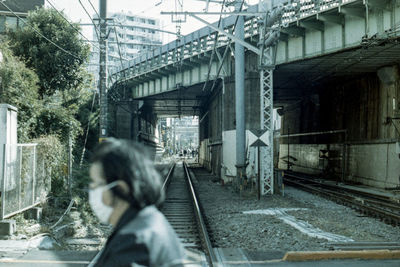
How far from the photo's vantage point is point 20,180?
9828 mm

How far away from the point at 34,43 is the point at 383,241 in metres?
20.8

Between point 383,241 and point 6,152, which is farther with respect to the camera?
point 6,152

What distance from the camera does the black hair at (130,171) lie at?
5.97ft

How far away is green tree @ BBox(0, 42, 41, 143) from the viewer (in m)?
13.6

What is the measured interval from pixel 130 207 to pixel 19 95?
45.9ft

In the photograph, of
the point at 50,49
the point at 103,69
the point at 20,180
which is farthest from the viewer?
the point at 50,49

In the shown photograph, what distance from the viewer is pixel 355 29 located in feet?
52.5

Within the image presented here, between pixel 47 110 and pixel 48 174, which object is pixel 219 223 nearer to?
pixel 48 174

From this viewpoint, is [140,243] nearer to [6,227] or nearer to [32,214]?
[6,227]

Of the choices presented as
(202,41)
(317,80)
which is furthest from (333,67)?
(202,41)

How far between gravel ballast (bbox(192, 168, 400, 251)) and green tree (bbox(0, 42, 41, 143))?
7.10 meters

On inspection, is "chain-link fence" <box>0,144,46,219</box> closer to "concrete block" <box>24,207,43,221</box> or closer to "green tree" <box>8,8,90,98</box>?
"concrete block" <box>24,207,43,221</box>

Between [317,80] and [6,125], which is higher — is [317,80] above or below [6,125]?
above

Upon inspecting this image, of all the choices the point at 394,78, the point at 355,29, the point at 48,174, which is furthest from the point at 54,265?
the point at 394,78
